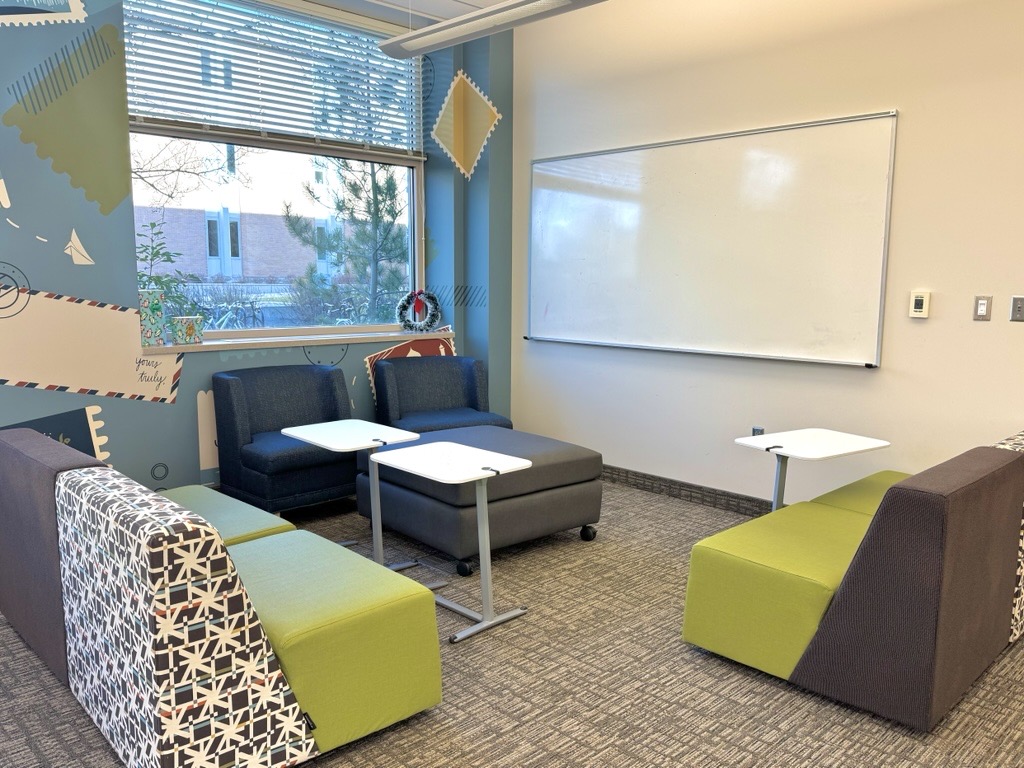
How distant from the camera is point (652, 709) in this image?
8.26 ft

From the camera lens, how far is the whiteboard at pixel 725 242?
153 inches

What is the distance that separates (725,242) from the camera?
173 inches

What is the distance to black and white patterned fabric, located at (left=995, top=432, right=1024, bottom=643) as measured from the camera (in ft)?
9.17

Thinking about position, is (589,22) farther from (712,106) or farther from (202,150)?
(202,150)

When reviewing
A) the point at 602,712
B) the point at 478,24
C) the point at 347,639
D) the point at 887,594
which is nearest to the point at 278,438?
the point at 347,639

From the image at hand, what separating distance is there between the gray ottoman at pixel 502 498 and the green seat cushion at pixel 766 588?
1038 millimetres

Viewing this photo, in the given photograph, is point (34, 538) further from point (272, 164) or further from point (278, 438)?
point (272, 164)

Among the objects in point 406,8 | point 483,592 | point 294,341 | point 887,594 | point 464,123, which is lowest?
point 483,592

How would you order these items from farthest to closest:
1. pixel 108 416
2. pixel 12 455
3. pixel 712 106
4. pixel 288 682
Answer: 1. pixel 712 106
2. pixel 108 416
3. pixel 12 455
4. pixel 288 682

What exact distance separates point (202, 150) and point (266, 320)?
1.06 meters

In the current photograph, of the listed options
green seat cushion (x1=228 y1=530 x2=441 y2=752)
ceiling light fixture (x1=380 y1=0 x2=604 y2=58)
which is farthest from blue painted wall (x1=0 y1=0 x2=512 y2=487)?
green seat cushion (x1=228 y1=530 x2=441 y2=752)

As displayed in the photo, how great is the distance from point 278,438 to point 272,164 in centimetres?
180

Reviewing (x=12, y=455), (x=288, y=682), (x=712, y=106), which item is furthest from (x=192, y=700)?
(x=712, y=106)

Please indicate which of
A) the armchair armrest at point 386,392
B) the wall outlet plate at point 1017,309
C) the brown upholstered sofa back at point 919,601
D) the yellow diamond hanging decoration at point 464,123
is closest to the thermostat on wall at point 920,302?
the wall outlet plate at point 1017,309
